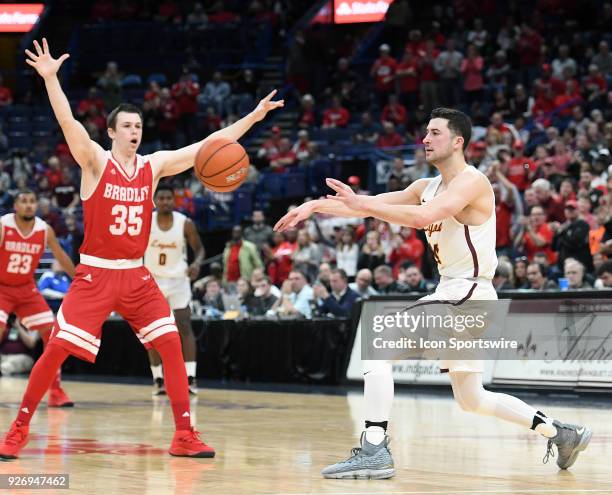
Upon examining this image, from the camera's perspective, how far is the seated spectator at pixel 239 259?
18562mm

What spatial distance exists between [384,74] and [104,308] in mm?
18003

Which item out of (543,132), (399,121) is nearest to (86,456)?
(543,132)

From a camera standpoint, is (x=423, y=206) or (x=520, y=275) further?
(x=520, y=275)

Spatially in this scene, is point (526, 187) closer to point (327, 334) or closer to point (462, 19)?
point (327, 334)

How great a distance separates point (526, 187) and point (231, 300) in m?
4.65

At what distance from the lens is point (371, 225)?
715 inches

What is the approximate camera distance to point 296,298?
54.4ft

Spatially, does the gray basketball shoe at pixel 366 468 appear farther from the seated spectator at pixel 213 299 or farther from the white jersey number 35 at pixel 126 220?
the seated spectator at pixel 213 299

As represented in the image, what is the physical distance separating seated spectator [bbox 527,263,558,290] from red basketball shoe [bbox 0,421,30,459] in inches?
302

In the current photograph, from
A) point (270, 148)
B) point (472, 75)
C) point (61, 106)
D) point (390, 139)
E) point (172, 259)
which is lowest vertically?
point (172, 259)

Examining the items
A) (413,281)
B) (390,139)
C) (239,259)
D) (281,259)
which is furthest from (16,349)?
(390,139)

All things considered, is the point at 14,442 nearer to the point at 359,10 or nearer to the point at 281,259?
the point at 281,259

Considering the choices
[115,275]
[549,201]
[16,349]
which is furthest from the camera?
[16,349]

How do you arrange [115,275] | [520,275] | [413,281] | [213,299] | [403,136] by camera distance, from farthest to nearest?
[403,136], [213,299], [413,281], [520,275], [115,275]
